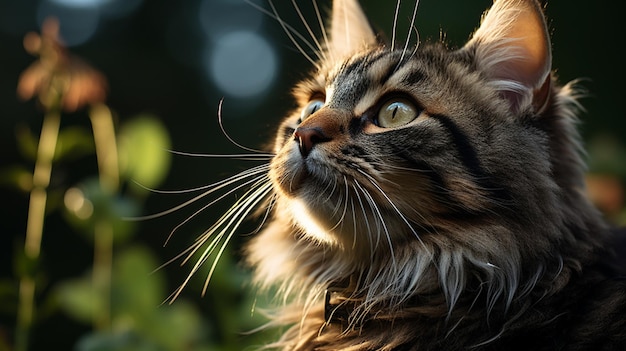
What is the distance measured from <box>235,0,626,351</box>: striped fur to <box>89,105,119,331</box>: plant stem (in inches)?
17.4

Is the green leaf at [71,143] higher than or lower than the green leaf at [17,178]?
higher

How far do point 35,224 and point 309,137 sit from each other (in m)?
0.67

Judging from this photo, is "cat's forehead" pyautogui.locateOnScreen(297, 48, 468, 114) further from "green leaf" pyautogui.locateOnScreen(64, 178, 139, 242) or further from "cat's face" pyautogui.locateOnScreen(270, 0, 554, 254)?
"green leaf" pyautogui.locateOnScreen(64, 178, 139, 242)

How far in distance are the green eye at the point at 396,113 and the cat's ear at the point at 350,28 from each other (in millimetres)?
362

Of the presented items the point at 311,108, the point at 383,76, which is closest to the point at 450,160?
the point at 383,76

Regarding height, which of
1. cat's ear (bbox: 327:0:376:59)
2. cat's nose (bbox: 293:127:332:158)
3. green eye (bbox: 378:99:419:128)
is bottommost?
cat's nose (bbox: 293:127:332:158)

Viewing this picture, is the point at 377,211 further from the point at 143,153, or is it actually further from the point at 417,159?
the point at 143,153

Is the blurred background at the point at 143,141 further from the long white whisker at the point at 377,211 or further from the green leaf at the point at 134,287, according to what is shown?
the long white whisker at the point at 377,211

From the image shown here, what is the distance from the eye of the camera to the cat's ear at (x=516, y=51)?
46.8 inches

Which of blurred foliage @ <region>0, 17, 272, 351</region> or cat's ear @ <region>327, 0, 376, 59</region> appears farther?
cat's ear @ <region>327, 0, 376, 59</region>

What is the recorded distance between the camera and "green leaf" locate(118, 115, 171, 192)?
1473mm

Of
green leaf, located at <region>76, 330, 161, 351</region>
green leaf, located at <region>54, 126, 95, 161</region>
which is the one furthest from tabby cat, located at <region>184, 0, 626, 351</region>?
green leaf, located at <region>54, 126, 95, 161</region>

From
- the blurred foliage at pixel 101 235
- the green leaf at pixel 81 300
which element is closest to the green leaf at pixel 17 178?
the blurred foliage at pixel 101 235

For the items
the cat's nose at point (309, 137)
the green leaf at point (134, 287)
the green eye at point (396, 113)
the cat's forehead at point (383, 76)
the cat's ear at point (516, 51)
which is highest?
the cat's ear at point (516, 51)
